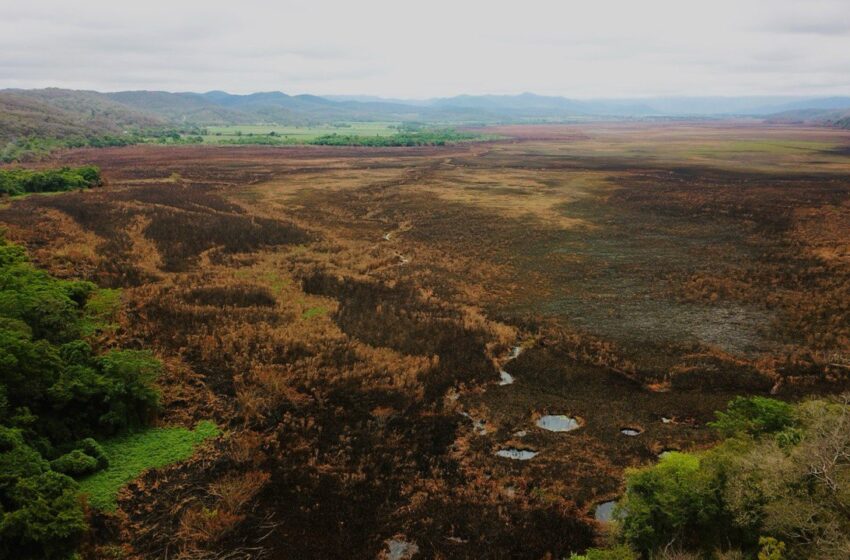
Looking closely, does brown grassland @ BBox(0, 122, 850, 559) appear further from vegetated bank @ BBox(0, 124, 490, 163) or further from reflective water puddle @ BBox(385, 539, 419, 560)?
vegetated bank @ BBox(0, 124, 490, 163)

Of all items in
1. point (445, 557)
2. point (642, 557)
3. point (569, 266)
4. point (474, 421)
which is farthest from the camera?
point (569, 266)

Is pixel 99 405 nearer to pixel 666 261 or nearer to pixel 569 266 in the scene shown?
pixel 569 266

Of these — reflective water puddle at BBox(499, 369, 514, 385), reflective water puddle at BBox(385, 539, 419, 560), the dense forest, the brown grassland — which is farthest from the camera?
reflective water puddle at BBox(499, 369, 514, 385)

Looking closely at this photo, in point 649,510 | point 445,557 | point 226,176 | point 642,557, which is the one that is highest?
point 226,176

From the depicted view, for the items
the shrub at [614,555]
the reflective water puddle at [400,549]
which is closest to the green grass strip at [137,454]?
the reflective water puddle at [400,549]

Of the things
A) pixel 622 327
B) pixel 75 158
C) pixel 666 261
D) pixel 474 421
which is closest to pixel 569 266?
pixel 666 261

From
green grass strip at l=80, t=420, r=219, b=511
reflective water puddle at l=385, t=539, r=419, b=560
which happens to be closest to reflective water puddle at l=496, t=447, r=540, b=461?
reflective water puddle at l=385, t=539, r=419, b=560

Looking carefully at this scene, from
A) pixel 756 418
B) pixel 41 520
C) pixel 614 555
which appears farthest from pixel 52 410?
pixel 756 418

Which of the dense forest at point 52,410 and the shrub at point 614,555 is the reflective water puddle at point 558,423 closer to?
the shrub at point 614,555
